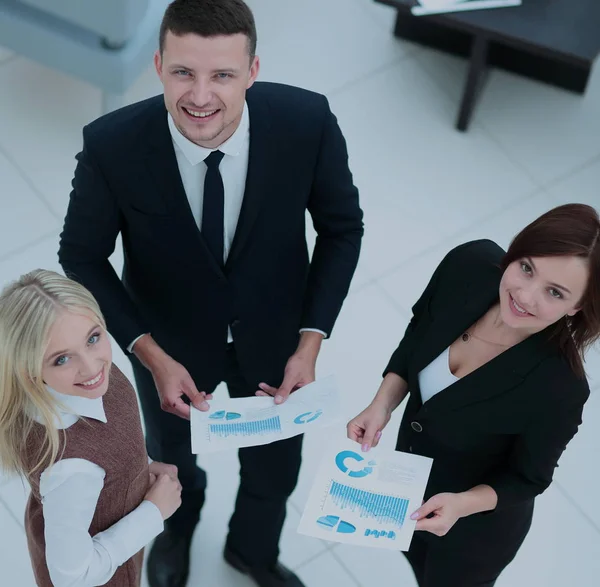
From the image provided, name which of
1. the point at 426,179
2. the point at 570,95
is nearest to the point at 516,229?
the point at 426,179

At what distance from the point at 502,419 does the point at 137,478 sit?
0.87m

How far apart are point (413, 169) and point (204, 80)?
238 cm

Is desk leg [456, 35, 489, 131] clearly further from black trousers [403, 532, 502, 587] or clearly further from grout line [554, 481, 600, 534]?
black trousers [403, 532, 502, 587]

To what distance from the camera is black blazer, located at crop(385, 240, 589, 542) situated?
2.46 metres

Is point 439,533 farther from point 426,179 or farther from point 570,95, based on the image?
point 570,95

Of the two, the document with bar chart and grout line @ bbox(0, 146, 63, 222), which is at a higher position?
the document with bar chart

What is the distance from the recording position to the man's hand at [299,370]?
2812 millimetres

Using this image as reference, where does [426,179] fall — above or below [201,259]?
below

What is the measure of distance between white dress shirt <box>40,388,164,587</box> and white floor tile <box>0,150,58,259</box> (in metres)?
2.03

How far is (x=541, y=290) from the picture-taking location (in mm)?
2373

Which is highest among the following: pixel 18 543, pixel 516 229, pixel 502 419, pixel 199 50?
pixel 199 50

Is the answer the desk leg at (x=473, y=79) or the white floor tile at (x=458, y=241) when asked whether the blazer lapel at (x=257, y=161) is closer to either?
the white floor tile at (x=458, y=241)

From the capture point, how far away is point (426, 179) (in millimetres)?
4598

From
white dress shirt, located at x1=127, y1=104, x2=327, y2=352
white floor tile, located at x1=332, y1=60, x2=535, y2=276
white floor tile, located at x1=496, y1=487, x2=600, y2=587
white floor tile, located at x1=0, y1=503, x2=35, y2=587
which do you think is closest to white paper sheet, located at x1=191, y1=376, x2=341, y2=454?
white dress shirt, located at x1=127, y1=104, x2=327, y2=352
